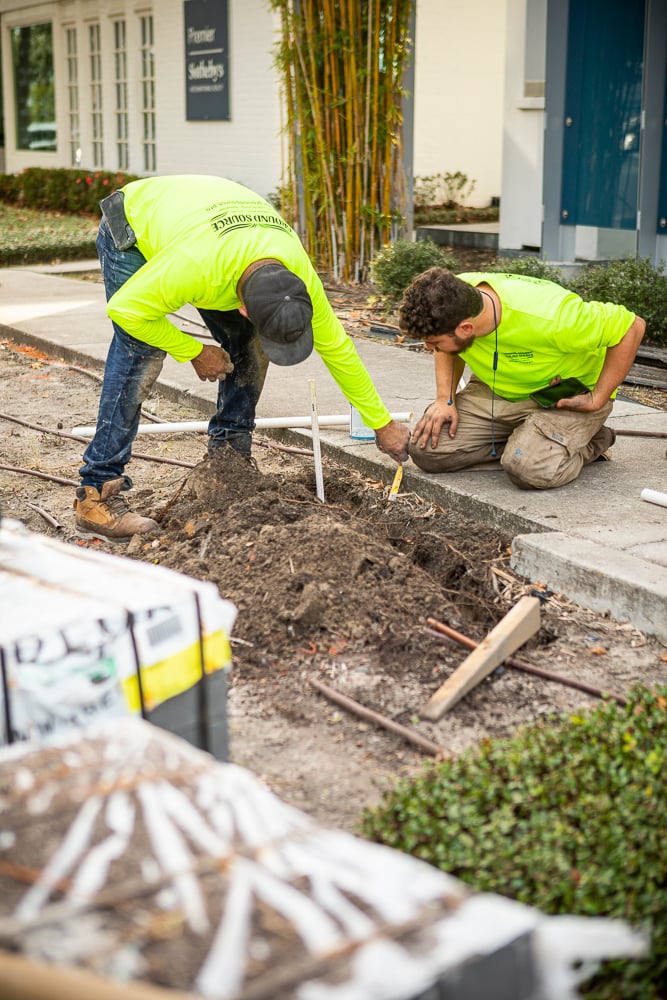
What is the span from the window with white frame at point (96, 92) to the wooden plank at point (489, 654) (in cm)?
1984

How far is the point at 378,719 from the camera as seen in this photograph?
3.29 metres

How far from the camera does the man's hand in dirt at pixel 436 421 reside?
16.8ft

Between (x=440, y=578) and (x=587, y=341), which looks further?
(x=587, y=341)

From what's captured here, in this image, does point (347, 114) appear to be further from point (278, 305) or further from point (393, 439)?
point (278, 305)

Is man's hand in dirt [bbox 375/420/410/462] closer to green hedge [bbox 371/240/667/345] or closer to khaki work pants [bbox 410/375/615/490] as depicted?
khaki work pants [bbox 410/375/615/490]

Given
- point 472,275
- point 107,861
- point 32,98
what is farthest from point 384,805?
point 32,98

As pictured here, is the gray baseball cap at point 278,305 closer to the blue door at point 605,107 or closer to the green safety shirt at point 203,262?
the green safety shirt at point 203,262

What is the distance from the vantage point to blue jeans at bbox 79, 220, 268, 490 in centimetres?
472

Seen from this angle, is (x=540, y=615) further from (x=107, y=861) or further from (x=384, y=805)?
(x=107, y=861)

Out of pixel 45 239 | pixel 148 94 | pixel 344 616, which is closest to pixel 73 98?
pixel 148 94

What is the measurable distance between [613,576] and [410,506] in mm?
1377

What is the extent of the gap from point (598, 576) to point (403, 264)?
5.90 m

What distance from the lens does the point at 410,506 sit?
5.11m

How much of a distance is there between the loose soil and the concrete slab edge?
0.19ft
